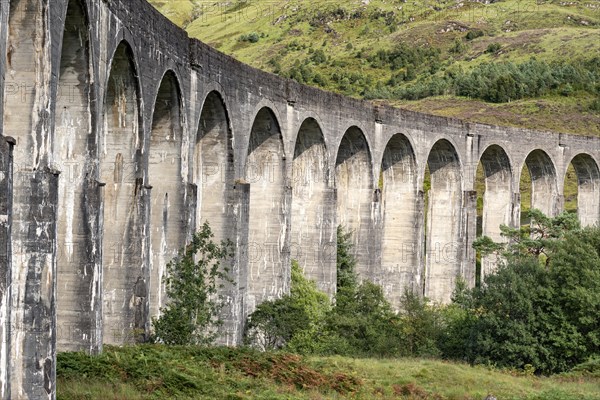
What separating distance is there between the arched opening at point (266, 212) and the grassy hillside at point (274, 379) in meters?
6.10

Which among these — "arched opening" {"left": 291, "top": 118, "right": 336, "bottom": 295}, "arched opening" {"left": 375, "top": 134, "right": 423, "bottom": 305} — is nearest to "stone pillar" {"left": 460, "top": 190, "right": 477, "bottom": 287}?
"arched opening" {"left": 375, "top": 134, "right": 423, "bottom": 305}

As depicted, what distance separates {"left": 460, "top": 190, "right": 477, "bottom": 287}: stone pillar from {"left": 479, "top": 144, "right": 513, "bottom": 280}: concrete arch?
2.82 metres

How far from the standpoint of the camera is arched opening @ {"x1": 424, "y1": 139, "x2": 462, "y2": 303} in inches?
1523

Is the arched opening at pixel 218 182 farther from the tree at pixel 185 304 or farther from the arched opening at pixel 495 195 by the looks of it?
the arched opening at pixel 495 195

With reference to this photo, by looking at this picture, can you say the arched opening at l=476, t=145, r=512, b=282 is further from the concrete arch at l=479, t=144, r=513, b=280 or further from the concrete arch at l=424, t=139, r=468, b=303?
the concrete arch at l=424, t=139, r=468, b=303

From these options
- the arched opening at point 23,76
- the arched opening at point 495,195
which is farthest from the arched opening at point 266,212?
the arched opening at point 495,195

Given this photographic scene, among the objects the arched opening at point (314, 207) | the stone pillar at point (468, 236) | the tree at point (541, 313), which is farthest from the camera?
the stone pillar at point (468, 236)

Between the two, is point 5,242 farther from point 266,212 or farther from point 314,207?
point 314,207

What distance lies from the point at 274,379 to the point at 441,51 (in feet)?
252

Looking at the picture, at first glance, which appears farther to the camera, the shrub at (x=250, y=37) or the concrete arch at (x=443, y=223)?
the shrub at (x=250, y=37)

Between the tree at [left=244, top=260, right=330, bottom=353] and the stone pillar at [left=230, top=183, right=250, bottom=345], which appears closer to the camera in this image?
the stone pillar at [left=230, top=183, right=250, bottom=345]

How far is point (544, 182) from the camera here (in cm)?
4534

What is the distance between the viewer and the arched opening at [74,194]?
15.7 metres

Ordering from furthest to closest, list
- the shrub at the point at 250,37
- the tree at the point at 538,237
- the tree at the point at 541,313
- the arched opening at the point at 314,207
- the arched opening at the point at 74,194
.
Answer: the shrub at the point at 250,37 → the tree at the point at 538,237 → the arched opening at the point at 314,207 → the tree at the point at 541,313 → the arched opening at the point at 74,194
